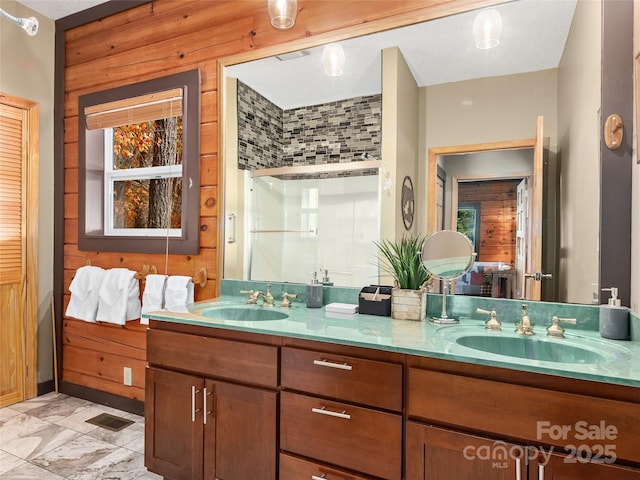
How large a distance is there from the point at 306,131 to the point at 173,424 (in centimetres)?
156

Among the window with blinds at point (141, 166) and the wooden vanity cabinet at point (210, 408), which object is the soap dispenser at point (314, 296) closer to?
the wooden vanity cabinet at point (210, 408)

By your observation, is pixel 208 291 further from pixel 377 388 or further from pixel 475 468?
pixel 475 468

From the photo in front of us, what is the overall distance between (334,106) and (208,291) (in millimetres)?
1303

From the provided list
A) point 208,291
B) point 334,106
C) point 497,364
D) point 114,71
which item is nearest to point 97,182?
point 114,71

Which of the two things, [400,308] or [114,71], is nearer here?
[400,308]

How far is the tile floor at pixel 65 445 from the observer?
1.93 metres

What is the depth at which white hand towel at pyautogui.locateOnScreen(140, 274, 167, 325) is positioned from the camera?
2.34 metres

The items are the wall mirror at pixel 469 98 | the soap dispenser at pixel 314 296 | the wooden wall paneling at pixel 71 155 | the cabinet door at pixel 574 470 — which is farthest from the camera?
the wooden wall paneling at pixel 71 155

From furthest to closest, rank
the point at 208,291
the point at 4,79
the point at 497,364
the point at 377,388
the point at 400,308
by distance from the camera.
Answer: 1. the point at 4,79
2. the point at 208,291
3. the point at 400,308
4. the point at 377,388
5. the point at 497,364

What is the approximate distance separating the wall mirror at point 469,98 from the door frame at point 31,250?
1.75m

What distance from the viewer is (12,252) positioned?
8.79 feet

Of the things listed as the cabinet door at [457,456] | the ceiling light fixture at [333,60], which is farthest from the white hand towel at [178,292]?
the cabinet door at [457,456]

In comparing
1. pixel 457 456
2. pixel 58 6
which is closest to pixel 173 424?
pixel 457 456

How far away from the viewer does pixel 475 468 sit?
113 cm
